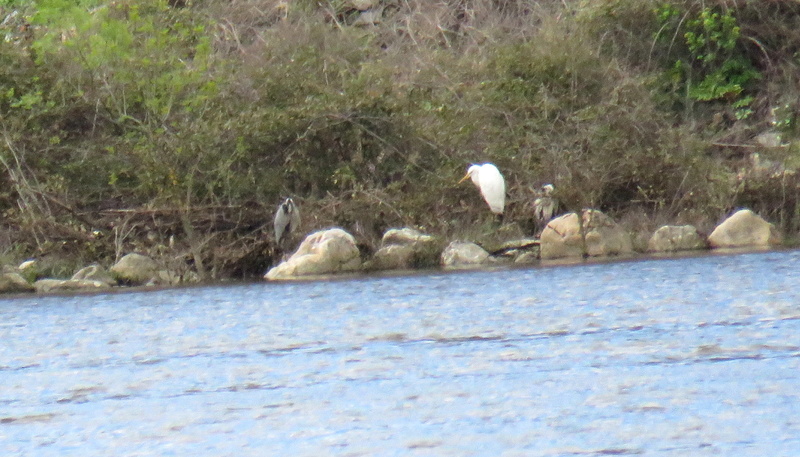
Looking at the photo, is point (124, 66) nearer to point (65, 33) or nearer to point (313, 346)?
point (65, 33)

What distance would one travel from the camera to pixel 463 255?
19.6m

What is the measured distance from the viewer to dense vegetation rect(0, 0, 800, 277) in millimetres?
20391

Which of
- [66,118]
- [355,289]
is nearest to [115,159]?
[66,118]

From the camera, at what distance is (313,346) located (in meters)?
11.7

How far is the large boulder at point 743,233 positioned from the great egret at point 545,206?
7.60ft

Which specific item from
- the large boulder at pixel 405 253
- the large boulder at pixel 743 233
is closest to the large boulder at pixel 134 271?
the large boulder at pixel 405 253

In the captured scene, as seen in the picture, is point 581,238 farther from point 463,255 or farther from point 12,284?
point 12,284

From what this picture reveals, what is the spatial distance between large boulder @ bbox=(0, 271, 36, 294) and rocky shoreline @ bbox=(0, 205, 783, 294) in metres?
0.01

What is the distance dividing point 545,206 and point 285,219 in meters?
3.85

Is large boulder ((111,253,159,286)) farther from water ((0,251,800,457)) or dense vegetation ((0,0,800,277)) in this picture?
water ((0,251,800,457))

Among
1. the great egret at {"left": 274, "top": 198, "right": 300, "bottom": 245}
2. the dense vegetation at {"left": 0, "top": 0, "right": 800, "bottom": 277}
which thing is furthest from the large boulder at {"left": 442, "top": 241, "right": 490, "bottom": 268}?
the great egret at {"left": 274, "top": 198, "right": 300, "bottom": 245}

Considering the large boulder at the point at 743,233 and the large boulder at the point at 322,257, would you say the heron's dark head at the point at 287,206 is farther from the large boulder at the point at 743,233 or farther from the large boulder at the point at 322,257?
the large boulder at the point at 743,233

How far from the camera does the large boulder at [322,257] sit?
1922 cm

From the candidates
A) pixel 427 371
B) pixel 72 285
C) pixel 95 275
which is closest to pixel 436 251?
pixel 95 275
